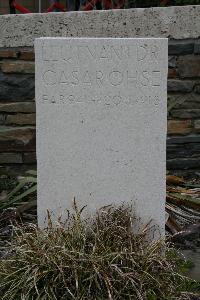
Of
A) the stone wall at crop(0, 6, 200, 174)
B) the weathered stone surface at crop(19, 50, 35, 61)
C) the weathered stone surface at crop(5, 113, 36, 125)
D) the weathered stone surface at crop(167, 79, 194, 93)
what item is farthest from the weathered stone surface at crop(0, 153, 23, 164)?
the weathered stone surface at crop(167, 79, 194, 93)

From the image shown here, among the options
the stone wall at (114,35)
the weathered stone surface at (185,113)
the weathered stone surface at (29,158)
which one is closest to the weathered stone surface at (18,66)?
the stone wall at (114,35)

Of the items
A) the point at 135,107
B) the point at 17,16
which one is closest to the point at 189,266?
the point at 135,107

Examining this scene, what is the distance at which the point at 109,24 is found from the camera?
449 centimetres

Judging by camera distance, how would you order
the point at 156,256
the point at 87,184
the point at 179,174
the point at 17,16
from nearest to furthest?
the point at 156,256
the point at 87,184
the point at 17,16
the point at 179,174

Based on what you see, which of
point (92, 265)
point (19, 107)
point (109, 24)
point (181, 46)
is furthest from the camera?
point (19, 107)

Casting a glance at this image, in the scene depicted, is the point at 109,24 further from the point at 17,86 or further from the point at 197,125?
the point at 197,125

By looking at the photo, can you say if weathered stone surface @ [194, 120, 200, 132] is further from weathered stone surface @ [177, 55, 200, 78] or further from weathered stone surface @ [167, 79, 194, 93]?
weathered stone surface @ [177, 55, 200, 78]

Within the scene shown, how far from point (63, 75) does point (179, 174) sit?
2003 mm

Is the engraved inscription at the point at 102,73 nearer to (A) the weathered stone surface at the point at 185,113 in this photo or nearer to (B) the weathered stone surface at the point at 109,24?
(B) the weathered stone surface at the point at 109,24

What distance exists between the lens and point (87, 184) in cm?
333

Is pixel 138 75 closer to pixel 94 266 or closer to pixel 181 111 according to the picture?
pixel 94 266

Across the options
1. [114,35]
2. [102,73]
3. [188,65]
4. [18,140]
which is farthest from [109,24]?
[102,73]

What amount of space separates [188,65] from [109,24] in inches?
27.8

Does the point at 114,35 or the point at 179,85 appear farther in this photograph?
the point at 179,85
